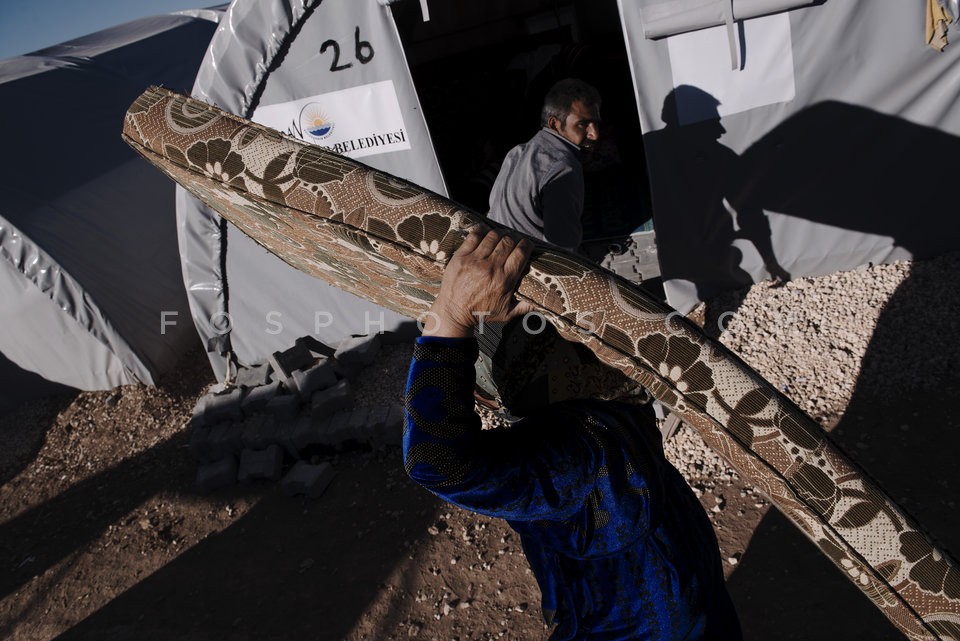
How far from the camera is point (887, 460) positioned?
147 inches

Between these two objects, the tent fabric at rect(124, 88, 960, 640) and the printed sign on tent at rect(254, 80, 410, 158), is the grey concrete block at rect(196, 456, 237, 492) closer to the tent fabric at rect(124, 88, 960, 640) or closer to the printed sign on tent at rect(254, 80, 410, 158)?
the printed sign on tent at rect(254, 80, 410, 158)

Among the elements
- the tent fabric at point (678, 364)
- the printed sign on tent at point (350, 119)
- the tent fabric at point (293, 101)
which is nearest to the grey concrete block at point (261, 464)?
the tent fabric at point (293, 101)

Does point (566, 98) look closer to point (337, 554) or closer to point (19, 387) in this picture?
point (337, 554)

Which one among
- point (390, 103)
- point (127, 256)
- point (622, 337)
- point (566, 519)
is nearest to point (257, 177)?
point (622, 337)

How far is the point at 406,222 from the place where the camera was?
1327 mm

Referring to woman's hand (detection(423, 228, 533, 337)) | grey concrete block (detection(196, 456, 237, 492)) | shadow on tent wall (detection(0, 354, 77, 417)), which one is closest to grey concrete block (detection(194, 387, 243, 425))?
grey concrete block (detection(196, 456, 237, 492))

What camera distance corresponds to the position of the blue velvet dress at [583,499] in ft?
4.25

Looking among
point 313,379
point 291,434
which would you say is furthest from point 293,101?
point 291,434

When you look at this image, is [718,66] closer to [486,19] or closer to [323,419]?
[323,419]

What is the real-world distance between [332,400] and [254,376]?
0.97 metres

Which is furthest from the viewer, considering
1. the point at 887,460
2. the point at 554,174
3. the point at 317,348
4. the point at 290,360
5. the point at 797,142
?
the point at 317,348

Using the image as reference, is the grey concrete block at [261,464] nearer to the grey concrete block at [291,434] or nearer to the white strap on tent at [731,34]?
the grey concrete block at [291,434]

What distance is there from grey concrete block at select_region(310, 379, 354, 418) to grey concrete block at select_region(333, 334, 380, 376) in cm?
24

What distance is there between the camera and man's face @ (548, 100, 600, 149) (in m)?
4.02
